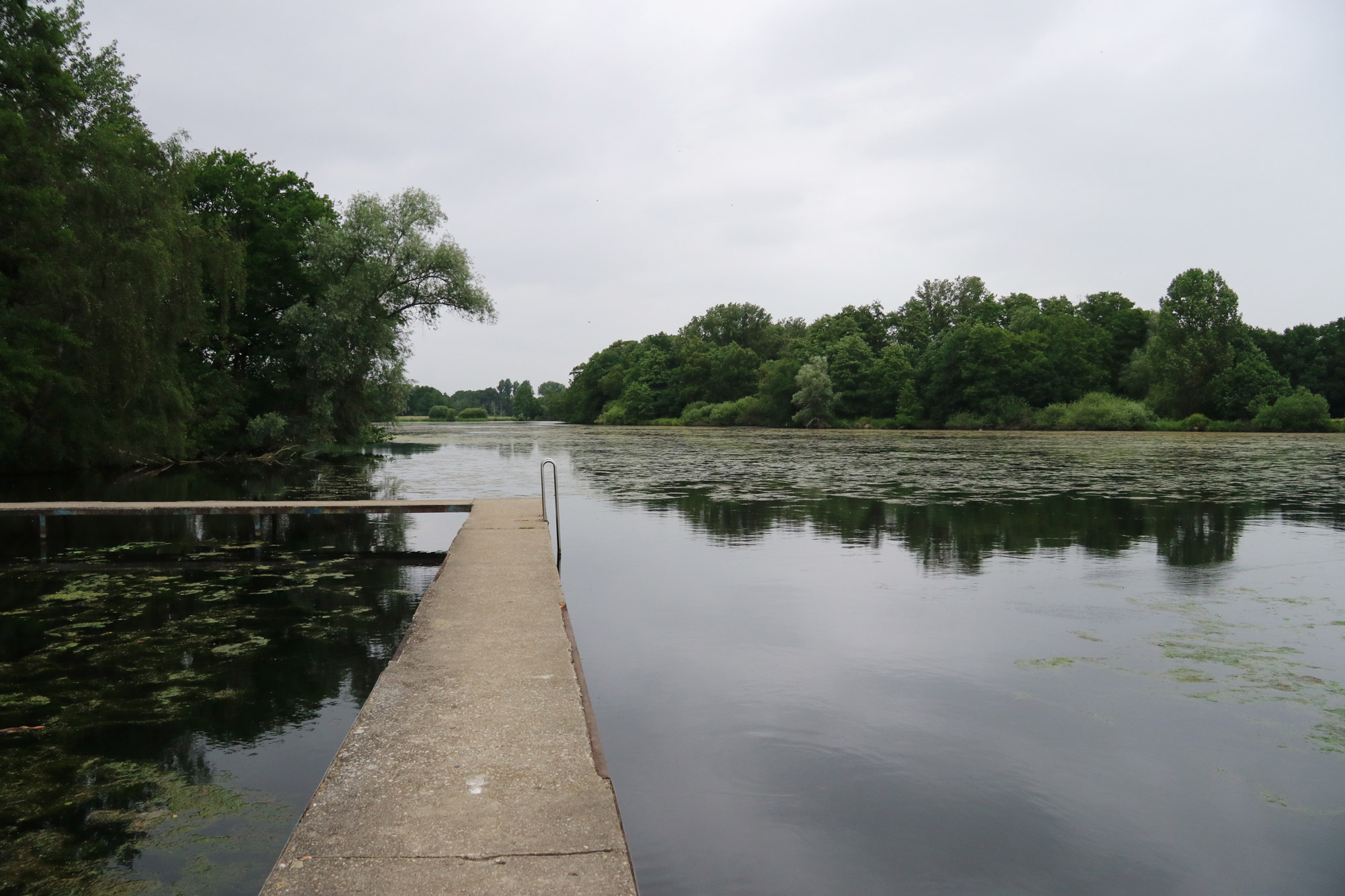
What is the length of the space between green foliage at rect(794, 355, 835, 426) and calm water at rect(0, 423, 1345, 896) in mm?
60089

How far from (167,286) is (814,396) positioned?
57.5m

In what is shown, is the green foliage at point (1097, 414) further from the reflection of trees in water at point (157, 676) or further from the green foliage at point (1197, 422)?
the reflection of trees in water at point (157, 676)

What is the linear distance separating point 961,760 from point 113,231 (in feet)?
79.2

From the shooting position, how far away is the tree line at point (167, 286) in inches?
792

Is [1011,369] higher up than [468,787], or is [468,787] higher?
Answer: [1011,369]

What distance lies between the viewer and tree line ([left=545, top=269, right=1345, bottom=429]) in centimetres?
5853

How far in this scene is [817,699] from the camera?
6.11m

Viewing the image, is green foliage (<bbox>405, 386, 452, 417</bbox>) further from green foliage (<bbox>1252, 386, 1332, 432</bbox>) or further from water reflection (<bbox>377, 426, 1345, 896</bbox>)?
water reflection (<bbox>377, 426, 1345, 896</bbox>)

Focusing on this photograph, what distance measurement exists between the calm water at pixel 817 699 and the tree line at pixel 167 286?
9.65m

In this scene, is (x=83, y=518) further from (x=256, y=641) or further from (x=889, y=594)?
(x=889, y=594)

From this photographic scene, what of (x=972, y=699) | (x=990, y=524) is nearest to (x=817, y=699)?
(x=972, y=699)

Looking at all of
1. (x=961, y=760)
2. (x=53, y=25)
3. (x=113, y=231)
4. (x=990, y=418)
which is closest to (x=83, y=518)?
(x=113, y=231)

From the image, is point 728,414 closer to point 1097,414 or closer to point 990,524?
point 1097,414

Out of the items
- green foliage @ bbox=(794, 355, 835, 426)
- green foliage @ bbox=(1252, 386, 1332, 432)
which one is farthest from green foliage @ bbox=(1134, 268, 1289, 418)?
green foliage @ bbox=(794, 355, 835, 426)
